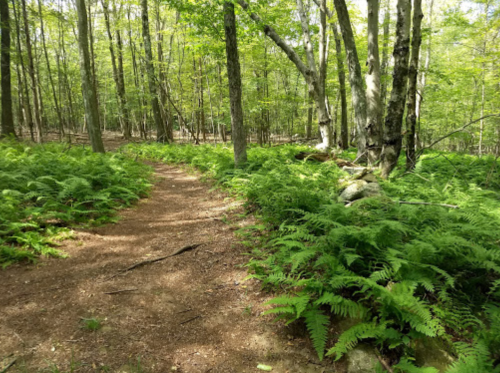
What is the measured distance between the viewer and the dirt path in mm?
2652

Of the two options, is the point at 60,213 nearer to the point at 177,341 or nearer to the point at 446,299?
the point at 177,341

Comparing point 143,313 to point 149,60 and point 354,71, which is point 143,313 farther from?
point 149,60

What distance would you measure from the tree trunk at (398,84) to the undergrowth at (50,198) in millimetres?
6742

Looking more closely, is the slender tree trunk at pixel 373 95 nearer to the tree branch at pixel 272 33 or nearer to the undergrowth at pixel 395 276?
the undergrowth at pixel 395 276

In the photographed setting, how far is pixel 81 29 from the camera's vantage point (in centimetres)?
943

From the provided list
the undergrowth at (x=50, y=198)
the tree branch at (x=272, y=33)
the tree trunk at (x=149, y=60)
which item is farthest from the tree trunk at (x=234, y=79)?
the tree trunk at (x=149, y=60)

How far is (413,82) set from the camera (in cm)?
748

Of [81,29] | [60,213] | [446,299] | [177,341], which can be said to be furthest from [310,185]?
[81,29]

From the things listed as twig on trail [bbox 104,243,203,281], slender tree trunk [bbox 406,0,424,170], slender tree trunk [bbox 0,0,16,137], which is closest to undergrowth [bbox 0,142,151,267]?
twig on trail [bbox 104,243,203,281]

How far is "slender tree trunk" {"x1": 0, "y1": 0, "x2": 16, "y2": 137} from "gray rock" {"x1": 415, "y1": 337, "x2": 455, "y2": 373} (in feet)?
50.4

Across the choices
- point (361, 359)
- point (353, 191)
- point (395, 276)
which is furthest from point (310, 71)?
point (361, 359)

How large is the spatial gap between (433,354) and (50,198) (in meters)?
6.81

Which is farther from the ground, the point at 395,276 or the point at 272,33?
the point at 272,33

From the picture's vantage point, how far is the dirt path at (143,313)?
265 cm
